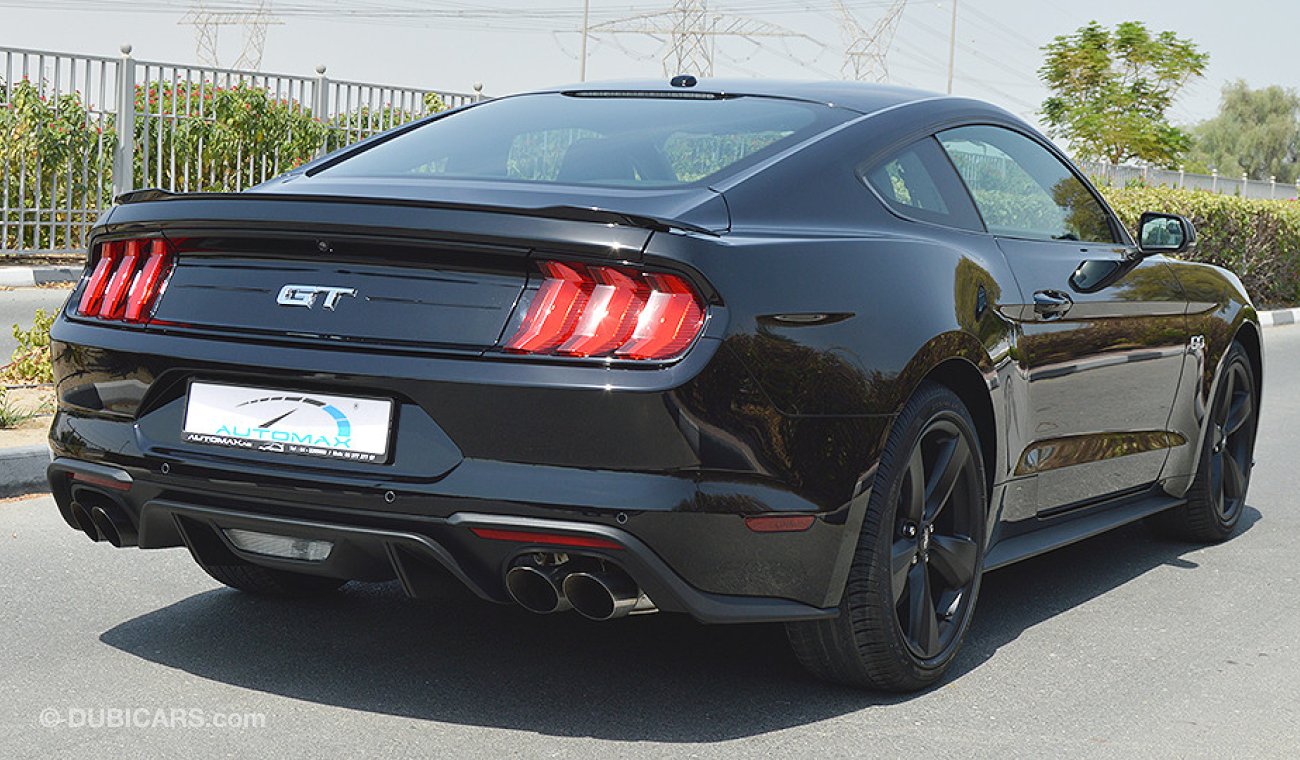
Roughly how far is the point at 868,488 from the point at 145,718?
64.4 inches

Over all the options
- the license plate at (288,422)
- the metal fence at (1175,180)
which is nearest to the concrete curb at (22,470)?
the license plate at (288,422)

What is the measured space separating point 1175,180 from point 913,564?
40.9 metres

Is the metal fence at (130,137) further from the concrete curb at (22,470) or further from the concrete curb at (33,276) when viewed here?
the concrete curb at (22,470)

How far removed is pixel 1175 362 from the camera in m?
5.57

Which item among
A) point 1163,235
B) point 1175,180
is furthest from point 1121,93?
point 1163,235

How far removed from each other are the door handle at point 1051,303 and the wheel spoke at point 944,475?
62cm

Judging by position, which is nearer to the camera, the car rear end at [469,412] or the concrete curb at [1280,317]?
the car rear end at [469,412]

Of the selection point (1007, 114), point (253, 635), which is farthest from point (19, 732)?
point (1007, 114)

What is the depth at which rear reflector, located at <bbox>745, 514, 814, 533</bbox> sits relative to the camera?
3.52 m

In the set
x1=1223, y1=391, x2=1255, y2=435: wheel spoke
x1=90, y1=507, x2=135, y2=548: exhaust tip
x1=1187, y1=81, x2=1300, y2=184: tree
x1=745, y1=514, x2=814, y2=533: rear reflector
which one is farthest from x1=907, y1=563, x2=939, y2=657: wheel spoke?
x1=1187, y1=81, x2=1300, y2=184: tree

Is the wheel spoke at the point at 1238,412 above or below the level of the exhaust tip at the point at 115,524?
above

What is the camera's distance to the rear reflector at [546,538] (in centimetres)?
336

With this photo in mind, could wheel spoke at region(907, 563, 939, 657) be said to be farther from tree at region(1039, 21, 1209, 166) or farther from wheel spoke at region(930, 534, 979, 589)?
tree at region(1039, 21, 1209, 166)

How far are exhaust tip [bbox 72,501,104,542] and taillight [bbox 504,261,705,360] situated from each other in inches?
45.8
